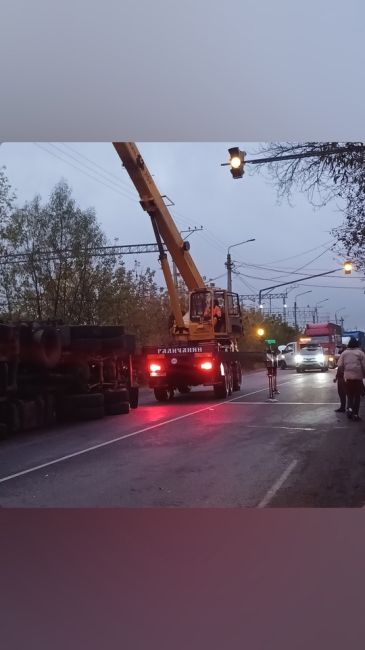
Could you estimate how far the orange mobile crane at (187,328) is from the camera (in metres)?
6.52

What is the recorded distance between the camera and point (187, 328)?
688 cm

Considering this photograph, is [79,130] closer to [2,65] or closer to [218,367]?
[2,65]

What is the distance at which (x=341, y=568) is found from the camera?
17.0 feet

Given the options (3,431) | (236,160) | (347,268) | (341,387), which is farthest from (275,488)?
(236,160)

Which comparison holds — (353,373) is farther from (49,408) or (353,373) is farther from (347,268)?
(49,408)

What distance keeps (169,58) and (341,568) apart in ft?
13.0

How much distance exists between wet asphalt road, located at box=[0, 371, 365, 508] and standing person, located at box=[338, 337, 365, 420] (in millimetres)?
127

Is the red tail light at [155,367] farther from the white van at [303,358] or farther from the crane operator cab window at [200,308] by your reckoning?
the white van at [303,358]

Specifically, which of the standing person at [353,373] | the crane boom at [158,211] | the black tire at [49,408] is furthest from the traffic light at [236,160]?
the black tire at [49,408]

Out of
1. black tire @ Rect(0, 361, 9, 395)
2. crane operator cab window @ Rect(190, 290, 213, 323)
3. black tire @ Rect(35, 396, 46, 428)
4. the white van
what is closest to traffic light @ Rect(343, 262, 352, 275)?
the white van

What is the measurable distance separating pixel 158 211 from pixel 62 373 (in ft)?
6.11

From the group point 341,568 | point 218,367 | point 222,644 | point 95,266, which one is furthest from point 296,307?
point 222,644

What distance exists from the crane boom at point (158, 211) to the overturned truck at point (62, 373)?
3.35ft

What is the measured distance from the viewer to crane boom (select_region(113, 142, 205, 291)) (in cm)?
641
